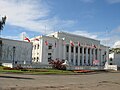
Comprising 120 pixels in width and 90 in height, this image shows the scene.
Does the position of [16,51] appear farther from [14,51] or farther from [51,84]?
[51,84]

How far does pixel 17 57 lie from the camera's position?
80.3 metres

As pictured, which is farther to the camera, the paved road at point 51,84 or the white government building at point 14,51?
the white government building at point 14,51

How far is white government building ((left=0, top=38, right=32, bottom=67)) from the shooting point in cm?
7556

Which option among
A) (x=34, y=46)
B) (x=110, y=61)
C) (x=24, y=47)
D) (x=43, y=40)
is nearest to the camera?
(x=24, y=47)

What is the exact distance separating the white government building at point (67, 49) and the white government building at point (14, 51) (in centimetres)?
777

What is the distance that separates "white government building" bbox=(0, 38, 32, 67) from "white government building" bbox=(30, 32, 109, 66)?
7770 millimetres

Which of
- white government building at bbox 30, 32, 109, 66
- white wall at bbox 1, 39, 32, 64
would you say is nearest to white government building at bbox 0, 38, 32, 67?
white wall at bbox 1, 39, 32, 64

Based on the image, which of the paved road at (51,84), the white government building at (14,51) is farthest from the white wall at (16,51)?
the paved road at (51,84)

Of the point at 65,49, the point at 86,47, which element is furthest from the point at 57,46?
the point at 86,47

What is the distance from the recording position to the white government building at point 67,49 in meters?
90.2

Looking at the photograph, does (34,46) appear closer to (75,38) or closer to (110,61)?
(75,38)

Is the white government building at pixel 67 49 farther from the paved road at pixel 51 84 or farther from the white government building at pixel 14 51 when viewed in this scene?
the paved road at pixel 51 84

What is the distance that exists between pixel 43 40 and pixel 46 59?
777cm

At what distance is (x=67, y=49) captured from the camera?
99.8 m
